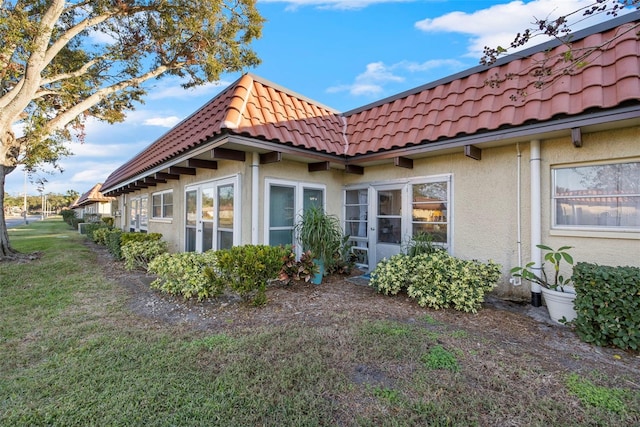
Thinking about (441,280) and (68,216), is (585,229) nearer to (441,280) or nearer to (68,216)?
(441,280)

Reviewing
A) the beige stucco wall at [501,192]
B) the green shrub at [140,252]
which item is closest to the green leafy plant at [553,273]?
the beige stucco wall at [501,192]

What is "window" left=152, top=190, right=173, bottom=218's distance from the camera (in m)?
10.2

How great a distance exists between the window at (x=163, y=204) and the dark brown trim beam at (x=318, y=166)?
18.9 ft

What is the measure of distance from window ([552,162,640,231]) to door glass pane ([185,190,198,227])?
8314mm

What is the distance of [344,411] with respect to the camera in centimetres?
230

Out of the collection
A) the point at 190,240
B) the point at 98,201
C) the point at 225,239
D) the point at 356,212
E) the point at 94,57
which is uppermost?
the point at 94,57

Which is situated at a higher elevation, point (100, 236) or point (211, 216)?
point (211, 216)

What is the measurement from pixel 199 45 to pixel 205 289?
8800 mm

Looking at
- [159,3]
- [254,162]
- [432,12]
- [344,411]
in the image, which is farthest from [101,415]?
[159,3]

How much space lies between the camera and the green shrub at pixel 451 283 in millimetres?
4621

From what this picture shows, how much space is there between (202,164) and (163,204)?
4793 mm

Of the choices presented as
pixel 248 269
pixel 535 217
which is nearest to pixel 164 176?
pixel 248 269

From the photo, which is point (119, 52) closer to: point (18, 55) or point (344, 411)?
point (18, 55)

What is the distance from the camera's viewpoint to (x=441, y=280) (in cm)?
481
